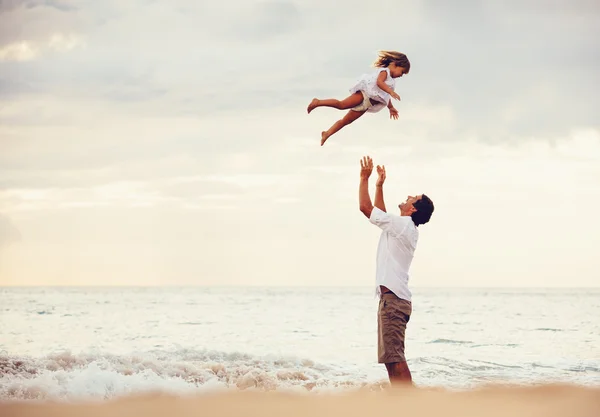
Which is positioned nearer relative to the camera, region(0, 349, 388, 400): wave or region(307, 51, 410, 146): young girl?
region(307, 51, 410, 146): young girl

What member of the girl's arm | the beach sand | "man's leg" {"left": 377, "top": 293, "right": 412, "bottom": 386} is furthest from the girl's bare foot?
the beach sand

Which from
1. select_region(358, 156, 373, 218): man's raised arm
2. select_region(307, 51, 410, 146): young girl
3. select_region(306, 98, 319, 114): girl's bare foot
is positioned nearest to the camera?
select_region(358, 156, 373, 218): man's raised arm

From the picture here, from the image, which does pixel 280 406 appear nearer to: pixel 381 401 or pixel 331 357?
pixel 381 401

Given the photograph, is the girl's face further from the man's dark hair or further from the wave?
the wave

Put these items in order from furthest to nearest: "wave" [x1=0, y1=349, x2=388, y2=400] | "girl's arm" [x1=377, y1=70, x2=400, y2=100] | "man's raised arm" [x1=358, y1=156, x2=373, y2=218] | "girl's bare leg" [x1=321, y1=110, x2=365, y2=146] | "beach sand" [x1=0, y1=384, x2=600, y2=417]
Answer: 1. "wave" [x1=0, y1=349, x2=388, y2=400]
2. "girl's bare leg" [x1=321, y1=110, x2=365, y2=146]
3. "girl's arm" [x1=377, y1=70, x2=400, y2=100]
4. "man's raised arm" [x1=358, y1=156, x2=373, y2=218]
5. "beach sand" [x1=0, y1=384, x2=600, y2=417]

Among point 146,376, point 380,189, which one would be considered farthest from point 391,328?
point 146,376

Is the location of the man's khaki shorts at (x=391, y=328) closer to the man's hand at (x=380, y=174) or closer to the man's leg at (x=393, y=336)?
the man's leg at (x=393, y=336)

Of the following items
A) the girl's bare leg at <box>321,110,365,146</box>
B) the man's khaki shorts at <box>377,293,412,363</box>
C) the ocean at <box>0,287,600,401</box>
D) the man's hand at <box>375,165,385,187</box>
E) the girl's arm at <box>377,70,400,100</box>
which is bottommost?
the ocean at <box>0,287,600,401</box>

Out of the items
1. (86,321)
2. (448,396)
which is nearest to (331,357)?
(448,396)

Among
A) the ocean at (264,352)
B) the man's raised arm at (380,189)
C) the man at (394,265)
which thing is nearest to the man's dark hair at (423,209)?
the man at (394,265)

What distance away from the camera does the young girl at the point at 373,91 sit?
5.98m

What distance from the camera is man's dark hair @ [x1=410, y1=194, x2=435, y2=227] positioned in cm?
541

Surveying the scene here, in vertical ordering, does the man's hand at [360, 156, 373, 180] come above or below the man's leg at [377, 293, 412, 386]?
above

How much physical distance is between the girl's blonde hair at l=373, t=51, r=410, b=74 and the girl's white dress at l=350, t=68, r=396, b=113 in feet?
0.29
